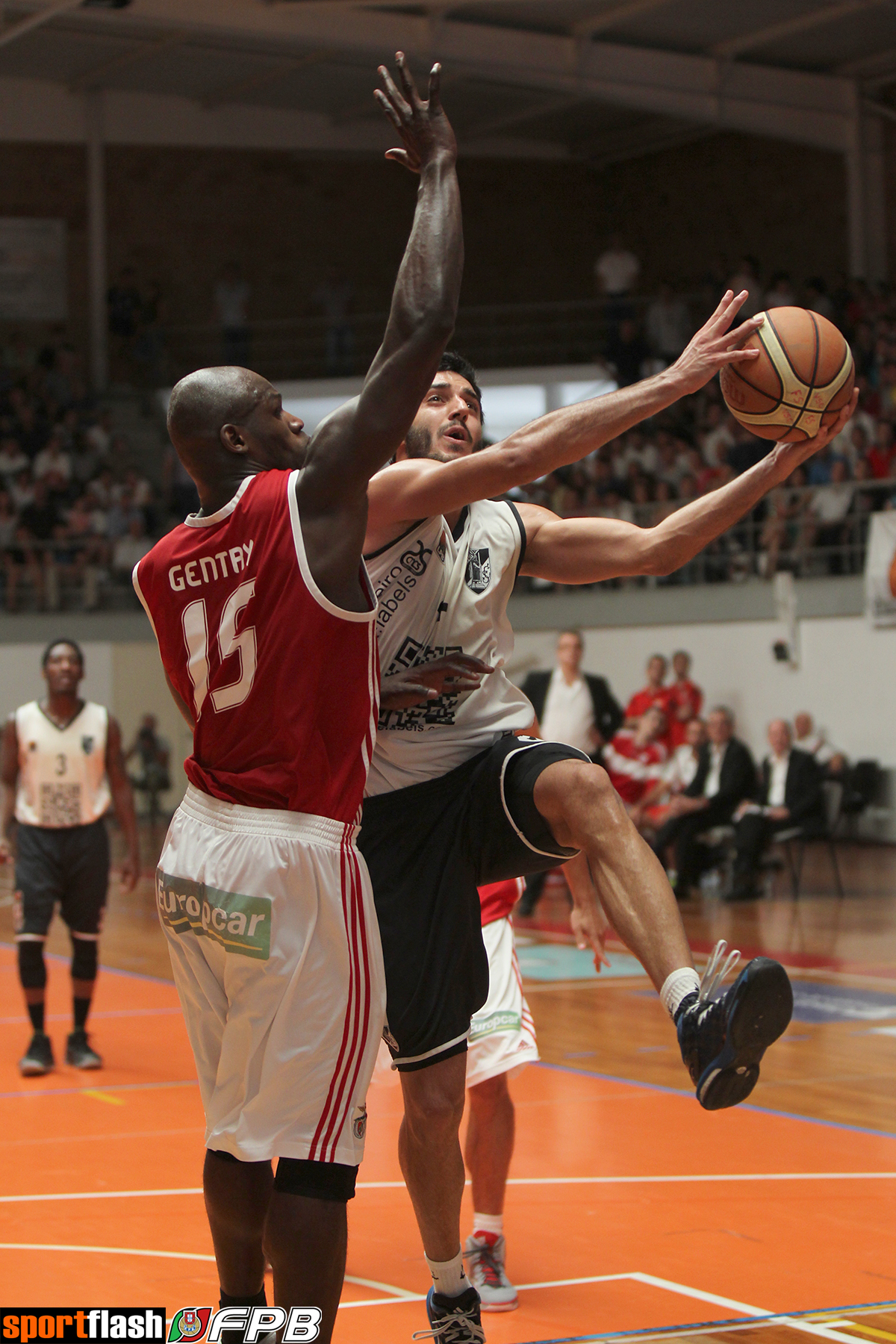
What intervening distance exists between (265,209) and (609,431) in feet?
71.4

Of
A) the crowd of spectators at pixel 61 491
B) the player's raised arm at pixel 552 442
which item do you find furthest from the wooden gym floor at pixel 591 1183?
the crowd of spectators at pixel 61 491

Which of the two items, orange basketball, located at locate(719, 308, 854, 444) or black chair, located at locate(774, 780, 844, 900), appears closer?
orange basketball, located at locate(719, 308, 854, 444)

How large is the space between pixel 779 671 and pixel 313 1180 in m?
12.8

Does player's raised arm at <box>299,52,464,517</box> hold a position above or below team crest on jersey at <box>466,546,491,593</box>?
above

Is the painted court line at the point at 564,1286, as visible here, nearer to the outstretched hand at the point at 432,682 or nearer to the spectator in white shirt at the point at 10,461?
the outstretched hand at the point at 432,682

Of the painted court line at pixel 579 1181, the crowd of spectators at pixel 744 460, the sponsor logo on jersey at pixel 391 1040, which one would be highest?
the crowd of spectators at pixel 744 460

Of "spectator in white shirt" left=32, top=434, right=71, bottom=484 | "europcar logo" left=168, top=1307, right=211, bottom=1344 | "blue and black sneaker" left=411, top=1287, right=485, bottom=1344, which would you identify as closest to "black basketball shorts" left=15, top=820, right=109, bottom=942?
"blue and black sneaker" left=411, top=1287, right=485, bottom=1344

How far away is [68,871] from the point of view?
753 centimetres

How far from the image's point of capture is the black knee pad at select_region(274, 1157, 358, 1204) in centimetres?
284

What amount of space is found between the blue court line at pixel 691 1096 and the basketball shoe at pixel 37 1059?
2166mm

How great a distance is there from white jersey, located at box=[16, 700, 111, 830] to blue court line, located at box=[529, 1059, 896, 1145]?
2399mm

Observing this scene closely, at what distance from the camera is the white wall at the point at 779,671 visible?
14.4 meters

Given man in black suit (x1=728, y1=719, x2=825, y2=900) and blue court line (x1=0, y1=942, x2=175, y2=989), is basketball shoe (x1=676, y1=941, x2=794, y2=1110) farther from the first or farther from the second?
man in black suit (x1=728, y1=719, x2=825, y2=900)

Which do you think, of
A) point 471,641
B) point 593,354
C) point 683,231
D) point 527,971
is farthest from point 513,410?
point 471,641
